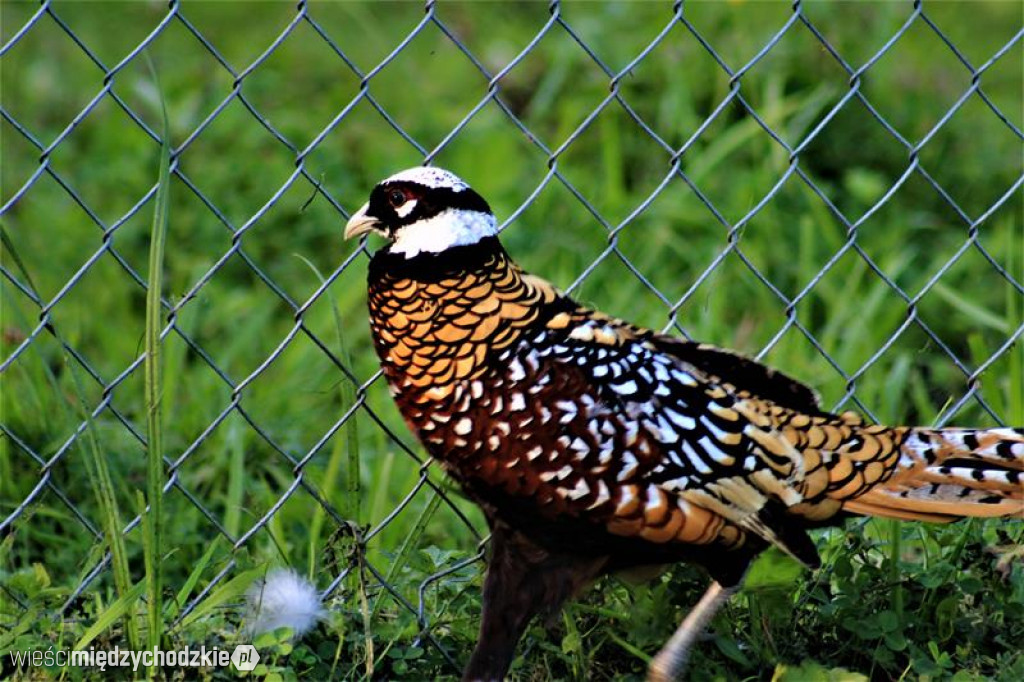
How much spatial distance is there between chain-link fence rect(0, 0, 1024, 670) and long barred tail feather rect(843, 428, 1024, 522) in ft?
2.12

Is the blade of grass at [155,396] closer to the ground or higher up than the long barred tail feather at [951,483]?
higher up

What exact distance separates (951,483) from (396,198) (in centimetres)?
117

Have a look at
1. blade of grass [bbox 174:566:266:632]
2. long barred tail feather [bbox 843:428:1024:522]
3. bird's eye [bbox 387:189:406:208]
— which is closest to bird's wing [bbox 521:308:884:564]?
long barred tail feather [bbox 843:428:1024:522]

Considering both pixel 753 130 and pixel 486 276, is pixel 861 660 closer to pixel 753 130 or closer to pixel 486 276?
pixel 486 276

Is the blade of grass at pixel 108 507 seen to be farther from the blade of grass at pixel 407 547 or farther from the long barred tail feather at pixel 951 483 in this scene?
the long barred tail feather at pixel 951 483

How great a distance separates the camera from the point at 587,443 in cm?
258

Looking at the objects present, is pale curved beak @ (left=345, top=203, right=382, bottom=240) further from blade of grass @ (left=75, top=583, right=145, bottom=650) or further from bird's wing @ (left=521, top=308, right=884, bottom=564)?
blade of grass @ (left=75, top=583, right=145, bottom=650)

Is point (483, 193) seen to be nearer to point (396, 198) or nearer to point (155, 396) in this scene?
point (396, 198)

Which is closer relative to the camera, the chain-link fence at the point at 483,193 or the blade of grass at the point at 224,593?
the blade of grass at the point at 224,593

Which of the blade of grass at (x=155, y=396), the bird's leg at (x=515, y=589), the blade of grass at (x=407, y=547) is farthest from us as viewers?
the blade of grass at (x=407, y=547)

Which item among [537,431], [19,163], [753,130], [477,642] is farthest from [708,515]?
[19,163]

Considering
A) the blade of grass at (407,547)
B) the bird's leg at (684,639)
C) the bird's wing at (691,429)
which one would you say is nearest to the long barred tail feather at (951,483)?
the bird's wing at (691,429)

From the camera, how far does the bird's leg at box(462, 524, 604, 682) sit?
2.69 meters

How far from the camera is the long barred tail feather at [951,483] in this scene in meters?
2.77
